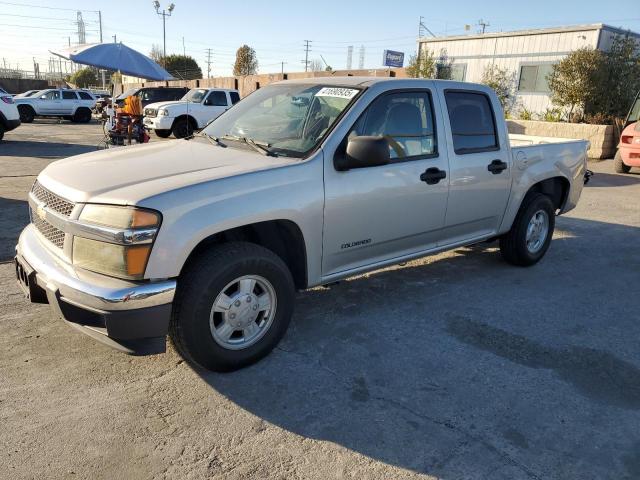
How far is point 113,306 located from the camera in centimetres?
271

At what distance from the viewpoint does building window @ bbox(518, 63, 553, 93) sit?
19784 millimetres

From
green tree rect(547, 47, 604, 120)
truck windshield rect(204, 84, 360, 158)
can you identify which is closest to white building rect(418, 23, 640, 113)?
green tree rect(547, 47, 604, 120)

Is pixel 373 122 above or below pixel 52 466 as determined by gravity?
above

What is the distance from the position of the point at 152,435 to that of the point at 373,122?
101 inches

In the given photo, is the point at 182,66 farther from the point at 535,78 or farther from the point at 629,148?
the point at 629,148

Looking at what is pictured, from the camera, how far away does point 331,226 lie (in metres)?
3.60

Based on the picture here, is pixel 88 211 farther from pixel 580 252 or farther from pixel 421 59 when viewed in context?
pixel 421 59

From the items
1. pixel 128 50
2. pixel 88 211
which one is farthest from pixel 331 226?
pixel 128 50

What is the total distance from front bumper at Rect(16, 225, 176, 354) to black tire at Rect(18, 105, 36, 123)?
25.9m

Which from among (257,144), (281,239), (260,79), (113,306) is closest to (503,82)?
(260,79)

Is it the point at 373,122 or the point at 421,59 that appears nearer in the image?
the point at 373,122

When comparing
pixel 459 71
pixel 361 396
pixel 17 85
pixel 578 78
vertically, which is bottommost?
pixel 361 396

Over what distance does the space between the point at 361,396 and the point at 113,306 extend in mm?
1516

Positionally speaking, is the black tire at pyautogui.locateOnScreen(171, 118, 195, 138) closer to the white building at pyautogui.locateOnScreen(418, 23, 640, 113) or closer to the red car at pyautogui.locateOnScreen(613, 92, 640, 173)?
the white building at pyautogui.locateOnScreen(418, 23, 640, 113)
